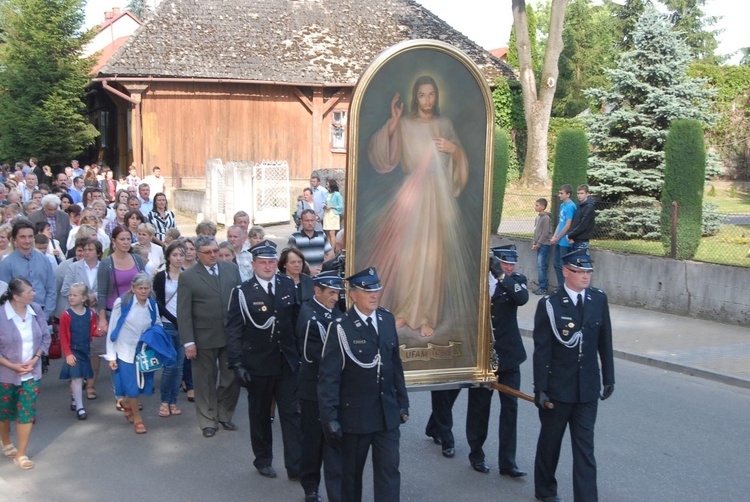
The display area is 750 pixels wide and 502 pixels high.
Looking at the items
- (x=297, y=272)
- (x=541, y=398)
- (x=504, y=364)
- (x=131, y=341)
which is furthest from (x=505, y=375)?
(x=131, y=341)

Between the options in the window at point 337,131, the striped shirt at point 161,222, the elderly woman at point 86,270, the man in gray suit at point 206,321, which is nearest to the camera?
the man in gray suit at point 206,321

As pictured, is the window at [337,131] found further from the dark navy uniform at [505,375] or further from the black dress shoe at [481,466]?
the black dress shoe at [481,466]

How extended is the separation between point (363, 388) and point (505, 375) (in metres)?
1.92

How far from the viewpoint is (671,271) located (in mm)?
14117

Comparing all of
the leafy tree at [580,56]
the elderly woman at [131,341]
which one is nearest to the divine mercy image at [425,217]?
the elderly woman at [131,341]

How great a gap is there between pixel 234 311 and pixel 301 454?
1355 mm

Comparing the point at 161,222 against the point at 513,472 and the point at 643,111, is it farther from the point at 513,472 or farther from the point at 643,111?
the point at 643,111

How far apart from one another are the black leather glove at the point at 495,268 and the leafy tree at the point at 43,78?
98.4ft

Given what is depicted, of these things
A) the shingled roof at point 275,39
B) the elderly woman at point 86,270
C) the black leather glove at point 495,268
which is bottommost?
the elderly woman at point 86,270

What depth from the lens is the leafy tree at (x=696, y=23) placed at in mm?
54656

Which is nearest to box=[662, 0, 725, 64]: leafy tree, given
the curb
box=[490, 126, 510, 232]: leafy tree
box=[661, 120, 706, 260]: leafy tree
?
box=[490, 126, 510, 232]: leafy tree

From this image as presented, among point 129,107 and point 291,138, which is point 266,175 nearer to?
point 291,138

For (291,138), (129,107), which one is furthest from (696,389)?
(129,107)

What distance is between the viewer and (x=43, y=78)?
33.4m
